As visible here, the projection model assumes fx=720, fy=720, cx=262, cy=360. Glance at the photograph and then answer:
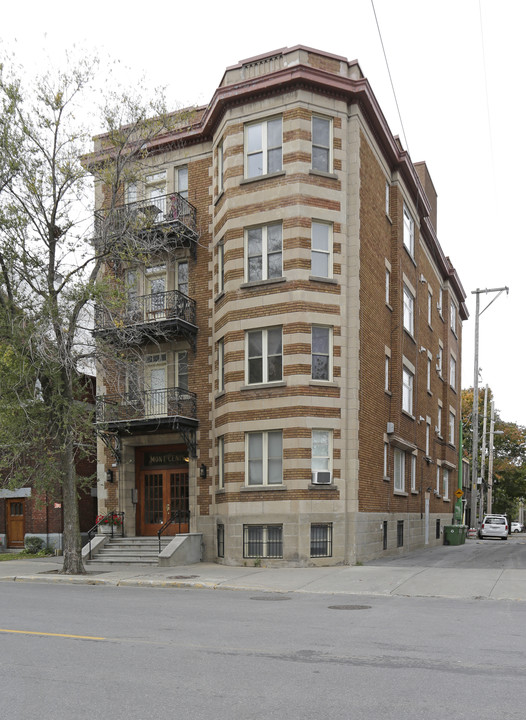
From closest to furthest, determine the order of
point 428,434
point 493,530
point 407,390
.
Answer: point 407,390 → point 428,434 → point 493,530

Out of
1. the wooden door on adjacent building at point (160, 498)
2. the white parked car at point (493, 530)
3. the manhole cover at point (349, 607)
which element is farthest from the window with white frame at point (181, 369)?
the white parked car at point (493, 530)

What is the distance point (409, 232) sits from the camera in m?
30.6

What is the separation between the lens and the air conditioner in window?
20.8 m

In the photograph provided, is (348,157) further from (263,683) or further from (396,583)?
(263,683)

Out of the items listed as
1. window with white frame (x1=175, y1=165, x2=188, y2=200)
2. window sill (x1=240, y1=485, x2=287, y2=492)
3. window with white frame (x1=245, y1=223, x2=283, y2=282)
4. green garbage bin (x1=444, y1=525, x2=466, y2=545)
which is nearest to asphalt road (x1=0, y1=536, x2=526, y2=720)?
window sill (x1=240, y1=485, x2=287, y2=492)

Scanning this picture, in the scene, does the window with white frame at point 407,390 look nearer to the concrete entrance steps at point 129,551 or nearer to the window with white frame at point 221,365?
the window with white frame at point 221,365

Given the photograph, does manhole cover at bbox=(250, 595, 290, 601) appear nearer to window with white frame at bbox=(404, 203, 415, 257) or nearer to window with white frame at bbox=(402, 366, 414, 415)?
window with white frame at bbox=(402, 366, 414, 415)

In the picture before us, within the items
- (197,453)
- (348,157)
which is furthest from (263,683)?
(348,157)

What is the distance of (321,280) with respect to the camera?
21375mm

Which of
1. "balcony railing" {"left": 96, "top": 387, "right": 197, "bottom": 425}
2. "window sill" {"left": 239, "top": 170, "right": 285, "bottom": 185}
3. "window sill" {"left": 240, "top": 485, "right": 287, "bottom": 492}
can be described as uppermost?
"window sill" {"left": 239, "top": 170, "right": 285, "bottom": 185}

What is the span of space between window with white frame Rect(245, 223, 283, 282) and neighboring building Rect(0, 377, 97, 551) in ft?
29.8

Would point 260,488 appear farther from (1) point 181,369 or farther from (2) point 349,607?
(2) point 349,607

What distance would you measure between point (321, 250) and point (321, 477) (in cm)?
678

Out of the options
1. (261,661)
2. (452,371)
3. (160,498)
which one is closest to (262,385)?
(160,498)
